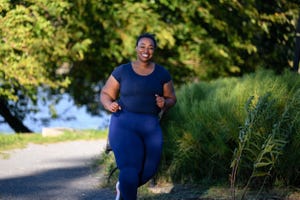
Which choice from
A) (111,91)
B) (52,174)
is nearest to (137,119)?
(111,91)

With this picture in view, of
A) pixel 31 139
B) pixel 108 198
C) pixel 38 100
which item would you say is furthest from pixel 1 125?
pixel 108 198

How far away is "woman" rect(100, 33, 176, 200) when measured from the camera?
228 inches

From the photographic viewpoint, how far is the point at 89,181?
8.66m

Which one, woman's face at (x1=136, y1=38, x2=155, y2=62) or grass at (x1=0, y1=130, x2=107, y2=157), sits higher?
woman's face at (x1=136, y1=38, x2=155, y2=62)

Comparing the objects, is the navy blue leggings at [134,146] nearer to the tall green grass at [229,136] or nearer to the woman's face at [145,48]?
the woman's face at [145,48]

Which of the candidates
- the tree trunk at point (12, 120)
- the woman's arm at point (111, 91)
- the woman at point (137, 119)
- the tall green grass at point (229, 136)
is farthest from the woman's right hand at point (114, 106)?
the tree trunk at point (12, 120)

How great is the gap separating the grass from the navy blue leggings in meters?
5.48

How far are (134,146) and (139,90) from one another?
0.46m

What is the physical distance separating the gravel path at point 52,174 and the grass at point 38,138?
23cm

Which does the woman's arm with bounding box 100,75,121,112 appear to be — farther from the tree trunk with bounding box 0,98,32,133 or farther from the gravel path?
the tree trunk with bounding box 0,98,32,133

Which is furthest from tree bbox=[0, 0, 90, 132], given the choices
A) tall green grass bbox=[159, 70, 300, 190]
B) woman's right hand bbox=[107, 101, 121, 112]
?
woman's right hand bbox=[107, 101, 121, 112]

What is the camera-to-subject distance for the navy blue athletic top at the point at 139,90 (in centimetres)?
584

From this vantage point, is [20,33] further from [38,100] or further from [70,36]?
[38,100]

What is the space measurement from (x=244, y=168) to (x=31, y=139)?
261 inches
